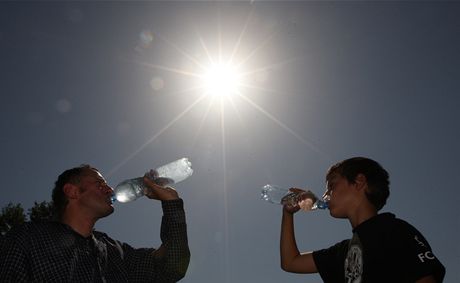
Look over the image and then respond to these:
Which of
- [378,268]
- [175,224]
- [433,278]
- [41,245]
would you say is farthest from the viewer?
[175,224]

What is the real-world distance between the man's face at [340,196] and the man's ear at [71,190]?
2722 mm

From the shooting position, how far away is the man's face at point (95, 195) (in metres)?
4.63

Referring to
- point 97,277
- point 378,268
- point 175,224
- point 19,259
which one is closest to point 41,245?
point 19,259

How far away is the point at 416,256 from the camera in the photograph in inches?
130

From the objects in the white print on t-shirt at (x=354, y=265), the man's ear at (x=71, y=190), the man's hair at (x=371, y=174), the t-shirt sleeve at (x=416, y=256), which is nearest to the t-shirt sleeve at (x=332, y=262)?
the white print on t-shirt at (x=354, y=265)

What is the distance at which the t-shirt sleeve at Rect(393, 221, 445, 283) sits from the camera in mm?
3242

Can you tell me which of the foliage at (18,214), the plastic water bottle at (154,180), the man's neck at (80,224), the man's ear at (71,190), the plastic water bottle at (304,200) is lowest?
the man's neck at (80,224)

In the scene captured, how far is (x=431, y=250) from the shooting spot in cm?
338

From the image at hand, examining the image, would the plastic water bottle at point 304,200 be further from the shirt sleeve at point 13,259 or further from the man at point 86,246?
the shirt sleeve at point 13,259

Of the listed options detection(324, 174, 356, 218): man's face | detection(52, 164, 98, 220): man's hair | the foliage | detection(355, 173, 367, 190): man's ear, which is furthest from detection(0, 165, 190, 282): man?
the foliage

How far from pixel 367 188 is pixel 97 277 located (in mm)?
2707

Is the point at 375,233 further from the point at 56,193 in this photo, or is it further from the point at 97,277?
the point at 56,193

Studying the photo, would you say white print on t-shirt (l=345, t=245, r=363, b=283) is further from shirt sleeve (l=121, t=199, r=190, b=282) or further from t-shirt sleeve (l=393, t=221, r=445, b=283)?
shirt sleeve (l=121, t=199, r=190, b=282)

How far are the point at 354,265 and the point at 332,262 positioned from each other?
60cm
